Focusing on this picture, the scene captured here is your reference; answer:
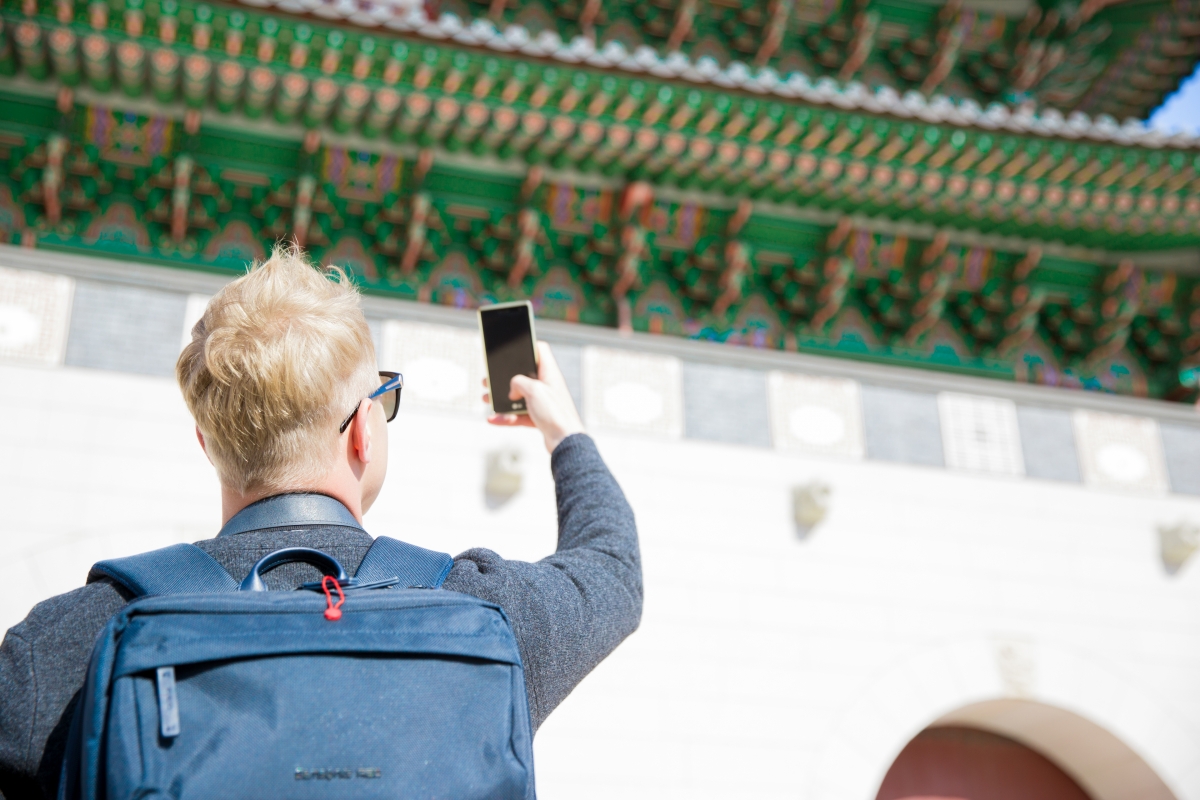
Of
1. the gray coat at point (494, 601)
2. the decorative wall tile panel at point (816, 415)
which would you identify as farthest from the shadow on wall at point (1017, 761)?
the gray coat at point (494, 601)

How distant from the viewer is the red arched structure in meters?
5.18

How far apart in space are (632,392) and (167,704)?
4.23 m

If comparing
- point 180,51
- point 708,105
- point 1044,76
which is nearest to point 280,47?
point 180,51

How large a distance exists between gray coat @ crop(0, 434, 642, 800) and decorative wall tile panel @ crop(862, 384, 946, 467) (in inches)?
160

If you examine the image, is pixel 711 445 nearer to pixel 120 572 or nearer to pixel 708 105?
pixel 708 105

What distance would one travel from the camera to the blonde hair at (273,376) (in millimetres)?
1257

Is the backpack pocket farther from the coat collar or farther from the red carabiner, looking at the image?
the coat collar

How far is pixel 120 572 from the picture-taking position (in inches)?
44.4

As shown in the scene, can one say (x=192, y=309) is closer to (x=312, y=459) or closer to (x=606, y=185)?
(x=606, y=185)

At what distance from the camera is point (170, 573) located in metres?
1.14

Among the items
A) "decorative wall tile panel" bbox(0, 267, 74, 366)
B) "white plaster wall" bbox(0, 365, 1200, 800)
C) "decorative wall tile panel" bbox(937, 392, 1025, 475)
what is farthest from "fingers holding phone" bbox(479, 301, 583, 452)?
"decorative wall tile panel" bbox(937, 392, 1025, 475)

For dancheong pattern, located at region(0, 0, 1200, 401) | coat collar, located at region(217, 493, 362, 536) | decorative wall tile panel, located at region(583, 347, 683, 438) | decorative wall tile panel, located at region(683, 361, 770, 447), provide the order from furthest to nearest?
decorative wall tile panel, located at region(683, 361, 770, 447)
decorative wall tile panel, located at region(583, 347, 683, 438)
dancheong pattern, located at region(0, 0, 1200, 401)
coat collar, located at region(217, 493, 362, 536)

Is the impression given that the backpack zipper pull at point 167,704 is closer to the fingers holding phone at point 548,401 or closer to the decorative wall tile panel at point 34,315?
the fingers holding phone at point 548,401

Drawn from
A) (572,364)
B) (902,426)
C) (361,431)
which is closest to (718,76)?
(572,364)
